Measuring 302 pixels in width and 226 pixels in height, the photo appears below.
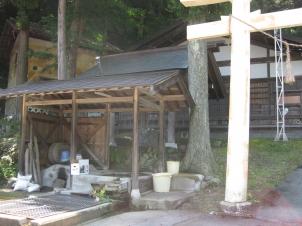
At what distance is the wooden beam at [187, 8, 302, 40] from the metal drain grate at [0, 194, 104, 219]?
4.34 metres

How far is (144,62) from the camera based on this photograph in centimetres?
1300

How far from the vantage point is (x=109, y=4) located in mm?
16797

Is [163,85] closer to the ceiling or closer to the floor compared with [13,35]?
closer to the floor

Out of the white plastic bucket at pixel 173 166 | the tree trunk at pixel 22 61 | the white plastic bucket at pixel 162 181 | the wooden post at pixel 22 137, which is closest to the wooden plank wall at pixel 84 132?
the wooden post at pixel 22 137

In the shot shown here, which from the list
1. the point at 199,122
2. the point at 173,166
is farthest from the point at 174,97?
the point at 173,166

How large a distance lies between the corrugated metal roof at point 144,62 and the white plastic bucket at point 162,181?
4048mm

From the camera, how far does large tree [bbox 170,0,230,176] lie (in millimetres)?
9984

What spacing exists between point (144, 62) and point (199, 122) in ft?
12.9

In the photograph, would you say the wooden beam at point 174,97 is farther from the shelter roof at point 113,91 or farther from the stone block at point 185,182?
the stone block at point 185,182

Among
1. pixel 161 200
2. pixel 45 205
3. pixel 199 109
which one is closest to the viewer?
pixel 45 205

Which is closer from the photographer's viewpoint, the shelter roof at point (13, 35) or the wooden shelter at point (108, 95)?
the wooden shelter at point (108, 95)

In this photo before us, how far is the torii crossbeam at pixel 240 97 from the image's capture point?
643 centimetres

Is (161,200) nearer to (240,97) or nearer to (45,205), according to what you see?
(45,205)

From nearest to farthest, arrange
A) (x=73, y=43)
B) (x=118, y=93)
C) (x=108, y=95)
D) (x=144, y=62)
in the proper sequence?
(x=108, y=95)
(x=118, y=93)
(x=144, y=62)
(x=73, y=43)
